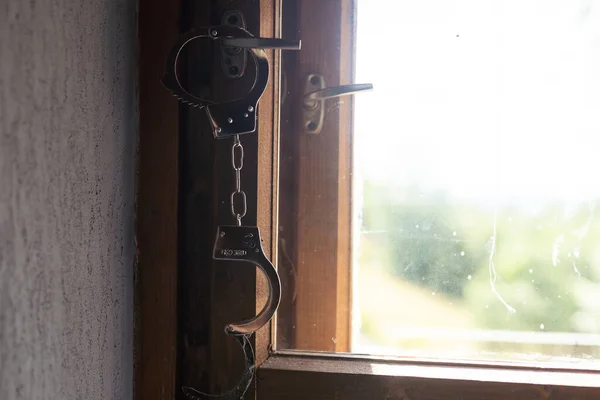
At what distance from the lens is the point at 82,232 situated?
0.48 meters

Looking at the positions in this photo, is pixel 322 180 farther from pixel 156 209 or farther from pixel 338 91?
pixel 156 209

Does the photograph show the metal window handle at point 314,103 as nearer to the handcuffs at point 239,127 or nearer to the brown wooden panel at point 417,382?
the handcuffs at point 239,127

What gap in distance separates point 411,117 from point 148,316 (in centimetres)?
43

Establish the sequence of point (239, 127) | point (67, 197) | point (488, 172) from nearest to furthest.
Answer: point (67, 197) < point (239, 127) < point (488, 172)

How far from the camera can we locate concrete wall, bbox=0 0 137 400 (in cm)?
39

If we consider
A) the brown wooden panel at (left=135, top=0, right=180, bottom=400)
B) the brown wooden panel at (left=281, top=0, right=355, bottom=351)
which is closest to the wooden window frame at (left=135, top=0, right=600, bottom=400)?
the brown wooden panel at (left=135, top=0, right=180, bottom=400)

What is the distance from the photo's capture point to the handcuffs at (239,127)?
1.82ft

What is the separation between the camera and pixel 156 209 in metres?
0.59

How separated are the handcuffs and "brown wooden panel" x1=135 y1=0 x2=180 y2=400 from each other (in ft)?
0.13

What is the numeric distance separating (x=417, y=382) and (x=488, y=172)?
0.95ft

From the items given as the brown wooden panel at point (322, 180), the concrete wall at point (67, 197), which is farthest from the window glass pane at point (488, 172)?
the concrete wall at point (67, 197)

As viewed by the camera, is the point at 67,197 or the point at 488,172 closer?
the point at 67,197

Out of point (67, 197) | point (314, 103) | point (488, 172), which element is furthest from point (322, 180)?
point (67, 197)

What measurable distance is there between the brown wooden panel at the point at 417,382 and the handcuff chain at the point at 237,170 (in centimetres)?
18
